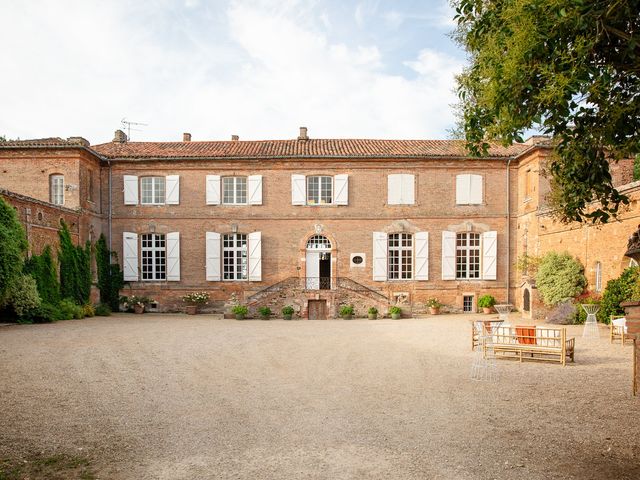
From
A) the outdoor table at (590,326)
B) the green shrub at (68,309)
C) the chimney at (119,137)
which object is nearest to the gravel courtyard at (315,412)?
the outdoor table at (590,326)

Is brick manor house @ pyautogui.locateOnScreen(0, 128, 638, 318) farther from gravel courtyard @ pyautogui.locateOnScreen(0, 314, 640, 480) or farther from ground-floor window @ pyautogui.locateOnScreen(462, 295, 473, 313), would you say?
gravel courtyard @ pyautogui.locateOnScreen(0, 314, 640, 480)

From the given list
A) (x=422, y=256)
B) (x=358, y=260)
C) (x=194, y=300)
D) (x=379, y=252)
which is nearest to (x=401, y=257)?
(x=422, y=256)

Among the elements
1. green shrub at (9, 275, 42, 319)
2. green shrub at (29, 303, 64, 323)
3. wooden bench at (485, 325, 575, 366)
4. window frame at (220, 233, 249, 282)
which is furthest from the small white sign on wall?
green shrub at (9, 275, 42, 319)

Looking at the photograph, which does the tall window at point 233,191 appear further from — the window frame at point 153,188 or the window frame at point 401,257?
the window frame at point 401,257

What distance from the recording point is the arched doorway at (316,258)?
21438 mm

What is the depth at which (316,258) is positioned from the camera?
21438mm

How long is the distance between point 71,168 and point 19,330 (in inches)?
312

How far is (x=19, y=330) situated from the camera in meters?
14.2

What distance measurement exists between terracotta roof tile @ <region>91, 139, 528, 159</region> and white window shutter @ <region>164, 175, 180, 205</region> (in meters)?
0.94

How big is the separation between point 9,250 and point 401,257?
1436 centimetres

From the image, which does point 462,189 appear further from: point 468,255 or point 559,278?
point 559,278

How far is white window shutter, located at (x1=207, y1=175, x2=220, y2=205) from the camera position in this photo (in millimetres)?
21484

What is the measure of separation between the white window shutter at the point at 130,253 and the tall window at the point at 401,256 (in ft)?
35.9

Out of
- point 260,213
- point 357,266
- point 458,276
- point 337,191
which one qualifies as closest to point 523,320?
point 458,276
